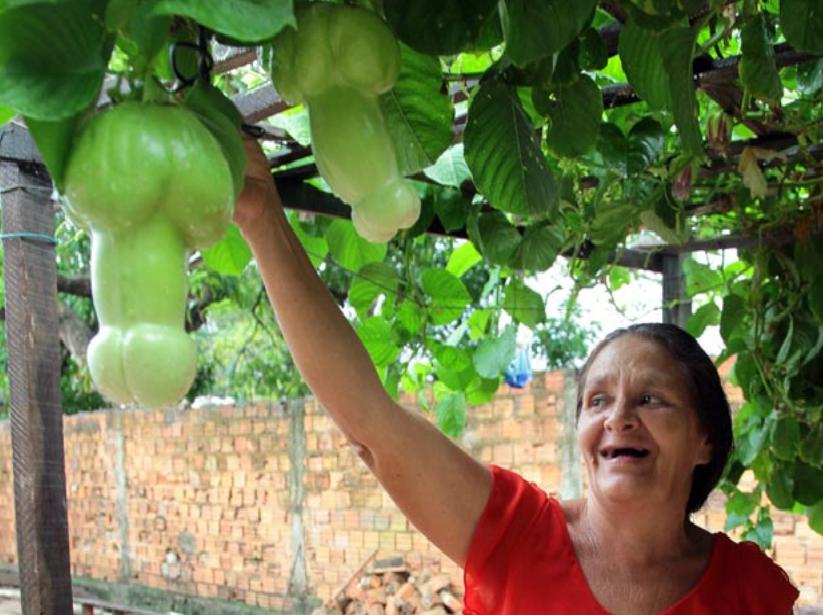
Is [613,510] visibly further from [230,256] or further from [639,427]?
[230,256]

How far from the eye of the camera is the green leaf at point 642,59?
753mm

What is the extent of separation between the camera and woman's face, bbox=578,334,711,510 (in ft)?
4.09

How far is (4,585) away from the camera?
7.09m

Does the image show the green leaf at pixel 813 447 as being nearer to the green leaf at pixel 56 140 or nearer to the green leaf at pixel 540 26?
the green leaf at pixel 540 26

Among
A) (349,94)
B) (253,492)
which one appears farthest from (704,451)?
(253,492)

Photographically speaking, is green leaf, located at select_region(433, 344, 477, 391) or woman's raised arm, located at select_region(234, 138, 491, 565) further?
green leaf, located at select_region(433, 344, 477, 391)

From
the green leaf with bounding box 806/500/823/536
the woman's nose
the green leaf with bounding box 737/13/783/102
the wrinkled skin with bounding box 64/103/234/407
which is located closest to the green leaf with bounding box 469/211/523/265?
the woman's nose

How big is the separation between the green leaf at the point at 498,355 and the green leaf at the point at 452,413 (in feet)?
0.70

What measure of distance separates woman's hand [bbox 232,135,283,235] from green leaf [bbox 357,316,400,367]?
995 millimetres

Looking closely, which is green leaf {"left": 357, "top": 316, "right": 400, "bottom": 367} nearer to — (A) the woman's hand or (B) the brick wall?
(A) the woman's hand

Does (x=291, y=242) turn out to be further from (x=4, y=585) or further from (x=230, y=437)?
(x=4, y=585)

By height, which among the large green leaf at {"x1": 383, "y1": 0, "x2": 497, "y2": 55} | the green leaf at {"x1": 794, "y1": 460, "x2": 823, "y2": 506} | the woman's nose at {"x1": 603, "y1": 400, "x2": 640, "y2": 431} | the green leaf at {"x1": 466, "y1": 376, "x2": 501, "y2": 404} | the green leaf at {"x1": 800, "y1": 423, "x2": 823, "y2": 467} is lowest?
the green leaf at {"x1": 794, "y1": 460, "x2": 823, "y2": 506}

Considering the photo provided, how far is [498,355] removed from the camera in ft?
5.97

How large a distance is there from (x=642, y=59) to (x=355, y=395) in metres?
0.49
